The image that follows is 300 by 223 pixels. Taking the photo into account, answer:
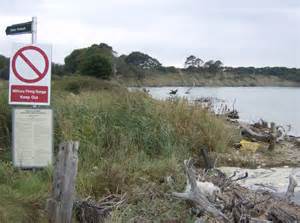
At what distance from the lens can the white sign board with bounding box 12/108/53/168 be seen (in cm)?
845

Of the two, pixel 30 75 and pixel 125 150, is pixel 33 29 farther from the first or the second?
pixel 125 150

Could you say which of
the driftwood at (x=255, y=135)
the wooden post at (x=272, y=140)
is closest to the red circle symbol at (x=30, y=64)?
the wooden post at (x=272, y=140)

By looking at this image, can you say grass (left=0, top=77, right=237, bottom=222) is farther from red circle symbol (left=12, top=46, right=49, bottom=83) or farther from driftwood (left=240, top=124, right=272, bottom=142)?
driftwood (left=240, top=124, right=272, bottom=142)

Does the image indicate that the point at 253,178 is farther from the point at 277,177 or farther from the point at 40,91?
the point at 40,91

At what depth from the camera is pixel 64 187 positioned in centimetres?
600

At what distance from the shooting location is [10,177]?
777 centimetres

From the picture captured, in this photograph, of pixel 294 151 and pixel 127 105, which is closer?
pixel 127 105

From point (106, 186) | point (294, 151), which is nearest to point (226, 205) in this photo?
point (106, 186)

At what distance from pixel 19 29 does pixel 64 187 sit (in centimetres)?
383

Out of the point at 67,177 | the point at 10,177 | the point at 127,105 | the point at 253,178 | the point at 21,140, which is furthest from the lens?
the point at 127,105

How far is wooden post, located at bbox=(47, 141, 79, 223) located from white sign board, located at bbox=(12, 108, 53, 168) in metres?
2.40

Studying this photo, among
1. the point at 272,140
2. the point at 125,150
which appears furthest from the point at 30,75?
the point at 272,140

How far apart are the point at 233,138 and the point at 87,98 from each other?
3575 millimetres

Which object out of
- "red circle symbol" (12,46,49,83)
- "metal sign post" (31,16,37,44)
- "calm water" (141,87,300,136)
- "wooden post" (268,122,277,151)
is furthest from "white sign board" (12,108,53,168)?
"wooden post" (268,122,277,151)
